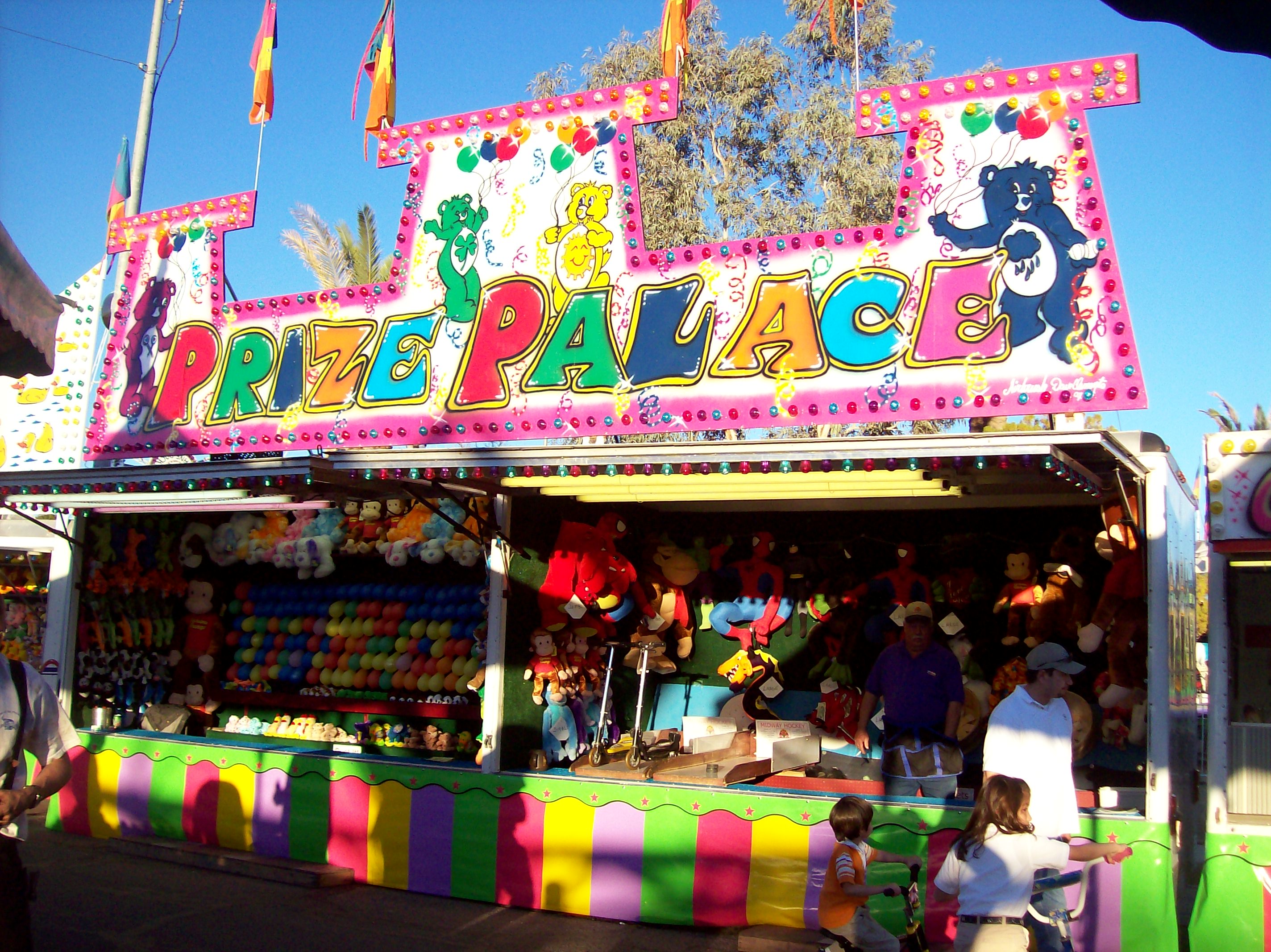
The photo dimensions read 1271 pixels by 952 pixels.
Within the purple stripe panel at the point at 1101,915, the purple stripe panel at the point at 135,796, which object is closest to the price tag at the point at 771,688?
the purple stripe panel at the point at 1101,915

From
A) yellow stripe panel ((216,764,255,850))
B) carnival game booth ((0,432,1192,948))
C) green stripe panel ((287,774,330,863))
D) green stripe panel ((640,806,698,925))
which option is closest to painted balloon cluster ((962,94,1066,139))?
carnival game booth ((0,432,1192,948))

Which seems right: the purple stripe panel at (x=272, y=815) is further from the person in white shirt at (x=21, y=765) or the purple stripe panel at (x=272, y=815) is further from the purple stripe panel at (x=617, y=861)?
the person in white shirt at (x=21, y=765)

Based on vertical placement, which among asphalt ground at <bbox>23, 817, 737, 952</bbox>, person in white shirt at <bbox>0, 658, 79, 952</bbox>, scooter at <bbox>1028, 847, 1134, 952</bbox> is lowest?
asphalt ground at <bbox>23, 817, 737, 952</bbox>

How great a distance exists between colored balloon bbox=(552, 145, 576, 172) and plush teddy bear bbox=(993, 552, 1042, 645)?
Answer: 4033 mm

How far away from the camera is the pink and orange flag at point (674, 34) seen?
7777 mm

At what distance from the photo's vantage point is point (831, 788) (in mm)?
7172

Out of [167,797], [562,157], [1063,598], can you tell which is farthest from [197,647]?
[1063,598]

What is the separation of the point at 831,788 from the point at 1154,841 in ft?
6.21

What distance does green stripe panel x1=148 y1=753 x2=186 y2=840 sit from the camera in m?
8.98

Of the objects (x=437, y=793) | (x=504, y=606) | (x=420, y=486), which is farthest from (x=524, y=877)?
(x=420, y=486)

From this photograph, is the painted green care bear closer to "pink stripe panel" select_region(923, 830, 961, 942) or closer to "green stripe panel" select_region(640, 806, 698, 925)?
"green stripe panel" select_region(640, 806, 698, 925)

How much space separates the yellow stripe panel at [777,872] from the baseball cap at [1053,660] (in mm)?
2158

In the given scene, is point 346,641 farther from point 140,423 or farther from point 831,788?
point 831,788

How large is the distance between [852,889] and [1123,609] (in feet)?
10.1
